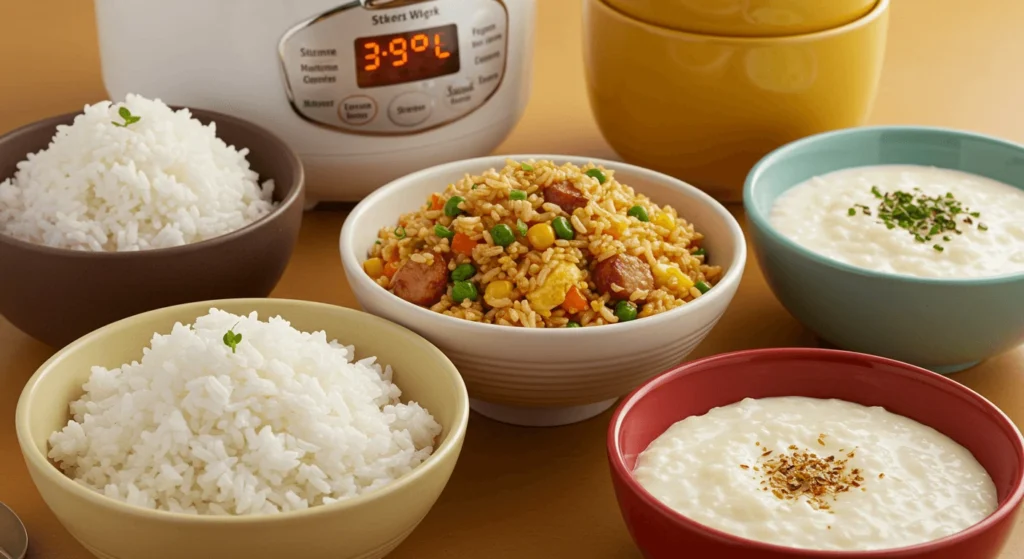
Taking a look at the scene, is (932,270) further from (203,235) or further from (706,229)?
(203,235)

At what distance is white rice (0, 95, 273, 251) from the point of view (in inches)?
55.4

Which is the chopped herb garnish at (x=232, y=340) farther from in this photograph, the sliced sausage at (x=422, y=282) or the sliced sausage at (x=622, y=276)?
the sliced sausage at (x=622, y=276)

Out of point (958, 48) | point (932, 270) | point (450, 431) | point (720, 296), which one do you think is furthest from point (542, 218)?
point (958, 48)

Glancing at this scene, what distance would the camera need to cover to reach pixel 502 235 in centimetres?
135

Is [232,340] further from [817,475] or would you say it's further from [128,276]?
[817,475]

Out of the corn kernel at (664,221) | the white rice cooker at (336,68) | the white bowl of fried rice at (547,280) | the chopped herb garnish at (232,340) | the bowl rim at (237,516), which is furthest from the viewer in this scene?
the white rice cooker at (336,68)

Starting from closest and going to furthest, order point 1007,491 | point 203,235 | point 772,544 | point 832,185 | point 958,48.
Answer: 1. point 772,544
2. point 1007,491
3. point 203,235
4. point 832,185
5. point 958,48

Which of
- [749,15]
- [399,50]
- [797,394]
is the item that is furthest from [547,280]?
[749,15]

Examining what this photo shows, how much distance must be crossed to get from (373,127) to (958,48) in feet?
4.77

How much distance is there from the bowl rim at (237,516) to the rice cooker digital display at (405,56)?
0.44m

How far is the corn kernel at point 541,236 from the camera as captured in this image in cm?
134

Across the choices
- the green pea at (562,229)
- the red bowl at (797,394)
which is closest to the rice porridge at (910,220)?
the red bowl at (797,394)

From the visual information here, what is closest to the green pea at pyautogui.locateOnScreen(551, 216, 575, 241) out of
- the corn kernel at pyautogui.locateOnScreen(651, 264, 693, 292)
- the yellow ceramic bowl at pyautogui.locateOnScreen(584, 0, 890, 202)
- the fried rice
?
the fried rice

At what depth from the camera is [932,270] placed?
1.44m
